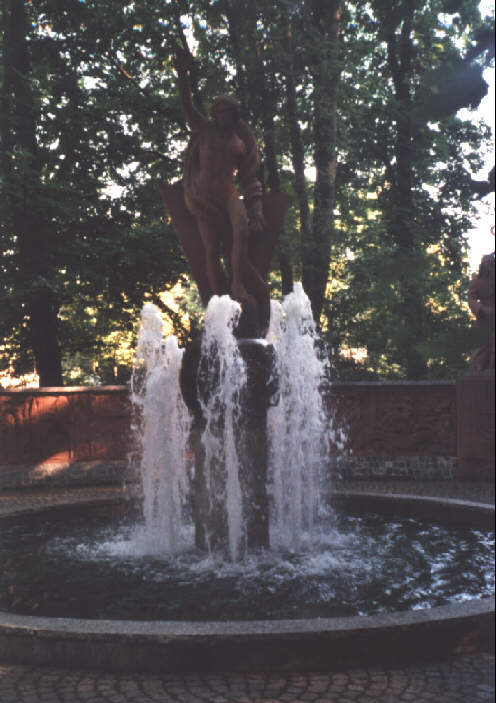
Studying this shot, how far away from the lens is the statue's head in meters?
6.60

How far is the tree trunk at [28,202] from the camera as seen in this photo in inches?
586

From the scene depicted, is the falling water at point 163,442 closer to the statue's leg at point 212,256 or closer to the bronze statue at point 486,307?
the statue's leg at point 212,256

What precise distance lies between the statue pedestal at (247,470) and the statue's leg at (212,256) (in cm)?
85

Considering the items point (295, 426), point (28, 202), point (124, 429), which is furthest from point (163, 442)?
point (28, 202)

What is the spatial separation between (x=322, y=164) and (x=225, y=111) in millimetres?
7714

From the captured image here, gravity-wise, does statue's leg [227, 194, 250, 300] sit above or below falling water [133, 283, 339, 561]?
above

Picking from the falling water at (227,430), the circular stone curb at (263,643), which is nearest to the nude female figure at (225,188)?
the falling water at (227,430)

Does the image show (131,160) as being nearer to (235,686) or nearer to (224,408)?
(224,408)

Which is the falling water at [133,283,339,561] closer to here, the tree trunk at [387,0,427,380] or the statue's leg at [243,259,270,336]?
the statue's leg at [243,259,270,336]

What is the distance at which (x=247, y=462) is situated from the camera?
629cm

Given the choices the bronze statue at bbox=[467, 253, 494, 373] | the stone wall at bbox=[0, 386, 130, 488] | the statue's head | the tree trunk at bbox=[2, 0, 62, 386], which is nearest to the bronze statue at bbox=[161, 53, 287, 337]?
the statue's head

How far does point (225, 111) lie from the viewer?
6621 millimetres

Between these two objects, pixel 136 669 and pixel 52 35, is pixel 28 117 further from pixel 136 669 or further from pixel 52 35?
pixel 136 669

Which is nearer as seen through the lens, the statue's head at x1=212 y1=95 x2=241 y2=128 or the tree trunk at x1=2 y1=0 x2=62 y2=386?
the statue's head at x1=212 y1=95 x2=241 y2=128
